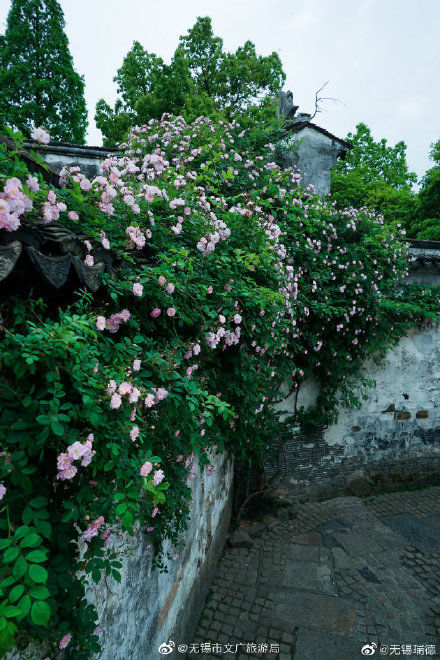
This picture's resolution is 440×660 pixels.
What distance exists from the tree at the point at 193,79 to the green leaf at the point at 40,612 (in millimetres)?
15285

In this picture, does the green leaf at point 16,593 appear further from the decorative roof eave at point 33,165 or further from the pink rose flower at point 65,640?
the decorative roof eave at point 33,165

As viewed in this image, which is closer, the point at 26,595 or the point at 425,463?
the point at 26,595

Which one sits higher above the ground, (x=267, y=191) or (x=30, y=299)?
(x=267, y=191)

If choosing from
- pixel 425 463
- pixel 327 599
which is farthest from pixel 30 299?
pixel 425 463

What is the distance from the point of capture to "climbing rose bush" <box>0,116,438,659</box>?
123 cm

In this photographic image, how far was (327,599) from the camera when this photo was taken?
4098mm

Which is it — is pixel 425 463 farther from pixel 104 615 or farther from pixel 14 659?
pixel 14 659

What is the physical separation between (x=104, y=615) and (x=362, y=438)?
6.19m

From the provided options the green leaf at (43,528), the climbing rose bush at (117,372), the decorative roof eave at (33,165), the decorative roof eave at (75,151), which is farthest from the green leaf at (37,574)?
the decorative roof eave at (75,151)

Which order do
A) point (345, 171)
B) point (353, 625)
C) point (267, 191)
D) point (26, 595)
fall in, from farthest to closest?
point (345, 171) < point (267, 191) < point (353, 625) < point (26, 595)

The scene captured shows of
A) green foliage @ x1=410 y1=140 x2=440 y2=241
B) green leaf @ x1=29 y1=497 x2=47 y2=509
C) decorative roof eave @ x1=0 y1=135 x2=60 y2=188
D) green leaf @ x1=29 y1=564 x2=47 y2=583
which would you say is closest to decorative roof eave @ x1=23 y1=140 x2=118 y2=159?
decorative roof eave @ x1=0 y1=135 x2=60 y2=188

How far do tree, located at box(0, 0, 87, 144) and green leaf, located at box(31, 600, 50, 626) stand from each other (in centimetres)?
1881

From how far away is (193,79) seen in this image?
14.8 metres

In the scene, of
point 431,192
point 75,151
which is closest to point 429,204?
point 431,192
